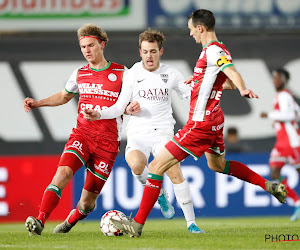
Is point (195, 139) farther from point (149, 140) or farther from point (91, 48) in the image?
point (91, 48)

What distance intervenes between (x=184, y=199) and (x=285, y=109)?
465 centimetres

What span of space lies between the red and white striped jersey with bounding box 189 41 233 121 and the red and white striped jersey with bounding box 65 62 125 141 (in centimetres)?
106

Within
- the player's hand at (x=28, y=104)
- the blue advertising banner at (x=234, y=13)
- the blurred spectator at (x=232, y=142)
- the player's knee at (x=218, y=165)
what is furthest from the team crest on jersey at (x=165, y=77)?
the blue advertising banner at (x=234, y=13)

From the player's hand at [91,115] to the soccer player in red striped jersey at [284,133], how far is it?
194 inches

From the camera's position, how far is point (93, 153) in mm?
7527

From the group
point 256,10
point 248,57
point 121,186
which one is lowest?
point 121,186

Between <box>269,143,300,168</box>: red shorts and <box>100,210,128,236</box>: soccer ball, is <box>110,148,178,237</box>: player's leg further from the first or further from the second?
<box>269,143,300,168</box>: red shorts

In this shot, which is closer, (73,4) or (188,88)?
(188,88)

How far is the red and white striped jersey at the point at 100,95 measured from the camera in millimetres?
7543

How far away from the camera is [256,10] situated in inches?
577

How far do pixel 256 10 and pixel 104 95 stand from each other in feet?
25.6

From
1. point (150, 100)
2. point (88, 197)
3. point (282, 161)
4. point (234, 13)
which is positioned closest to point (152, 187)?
point (88, 197)

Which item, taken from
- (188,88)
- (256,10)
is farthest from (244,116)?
(188,88)

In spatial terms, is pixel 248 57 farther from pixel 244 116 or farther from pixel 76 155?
pixel 76 155
